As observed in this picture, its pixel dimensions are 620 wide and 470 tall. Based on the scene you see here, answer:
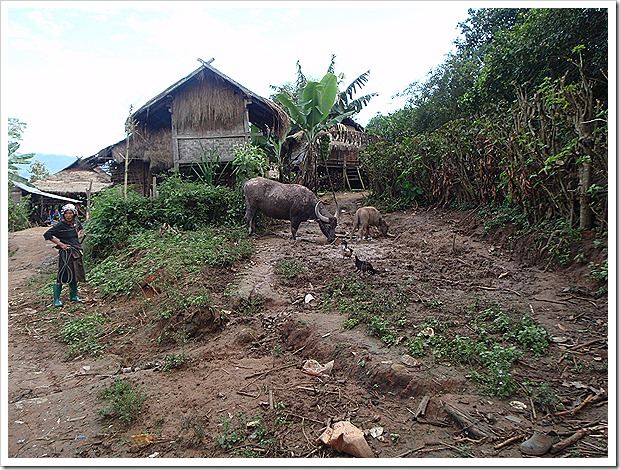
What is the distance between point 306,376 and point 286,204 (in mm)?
6147

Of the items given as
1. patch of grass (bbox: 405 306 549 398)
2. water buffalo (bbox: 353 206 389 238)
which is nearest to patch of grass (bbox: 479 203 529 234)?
water buffalo (bbox: 353 206 389 238)

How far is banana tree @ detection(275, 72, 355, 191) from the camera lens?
41.0 feet

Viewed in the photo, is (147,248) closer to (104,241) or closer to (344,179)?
(104,241)

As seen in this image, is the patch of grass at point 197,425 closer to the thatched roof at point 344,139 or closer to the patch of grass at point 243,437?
the patch of grass at point 243,437

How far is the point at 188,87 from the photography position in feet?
40.2

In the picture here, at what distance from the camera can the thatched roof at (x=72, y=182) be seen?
23.7m

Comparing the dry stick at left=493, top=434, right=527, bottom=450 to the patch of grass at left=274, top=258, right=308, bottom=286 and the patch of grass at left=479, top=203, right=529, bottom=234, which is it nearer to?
the patch of grass at left=274, top=258, right=308, bottom=286

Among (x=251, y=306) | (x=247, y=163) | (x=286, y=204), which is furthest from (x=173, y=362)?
(x=247, y=163)

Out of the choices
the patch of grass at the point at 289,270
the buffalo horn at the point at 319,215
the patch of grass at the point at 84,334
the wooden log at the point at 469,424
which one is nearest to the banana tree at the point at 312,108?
the buffalo horn at the point at 319,215

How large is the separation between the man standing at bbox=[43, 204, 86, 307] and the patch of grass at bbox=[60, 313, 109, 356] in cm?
89

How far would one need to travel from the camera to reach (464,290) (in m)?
5.43

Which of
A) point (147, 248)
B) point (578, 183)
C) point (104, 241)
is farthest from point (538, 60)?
point (104, 241)

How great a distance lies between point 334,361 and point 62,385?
2.71 meters

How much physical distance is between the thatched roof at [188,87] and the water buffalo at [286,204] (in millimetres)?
3806
